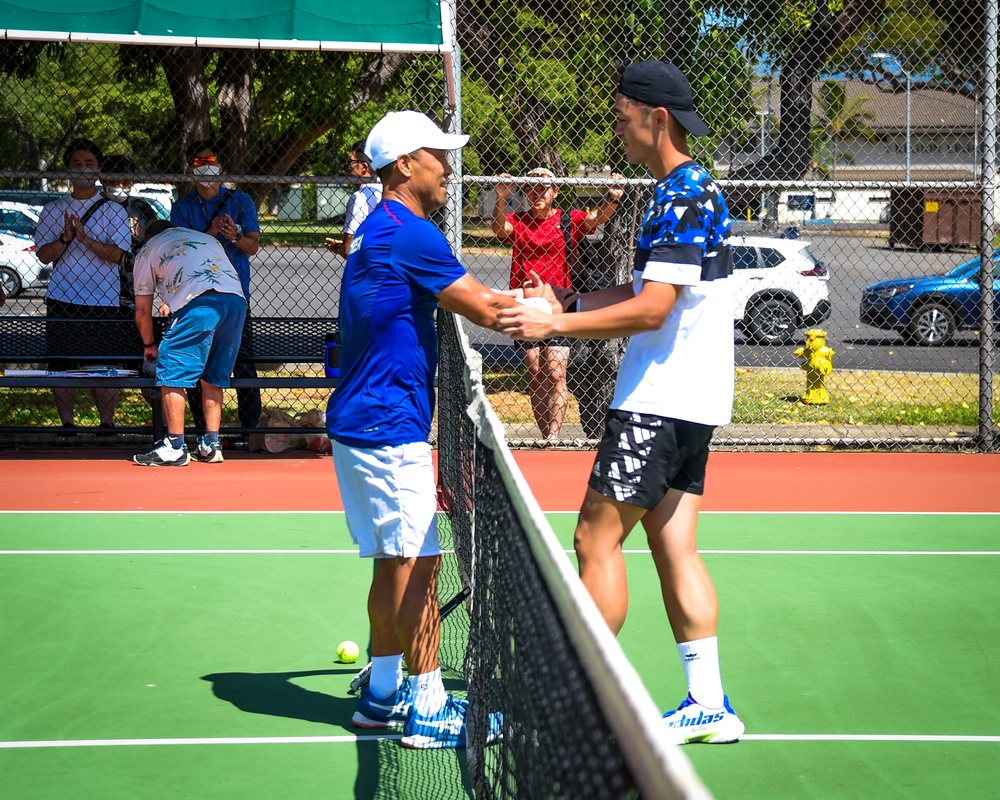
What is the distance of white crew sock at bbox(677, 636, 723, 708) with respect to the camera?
407 cm

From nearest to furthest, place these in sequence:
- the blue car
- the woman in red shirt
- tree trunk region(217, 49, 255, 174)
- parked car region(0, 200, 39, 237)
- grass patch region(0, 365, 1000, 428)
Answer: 1. the woman in red shirt
2. grass patch region(0, 365, 1000, 428)
3. tree trunk region(217, 49, 255, 174)
4. the blue car
5. parked car region(0, 200, 39, 237)

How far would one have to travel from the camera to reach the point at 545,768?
92.9 inches

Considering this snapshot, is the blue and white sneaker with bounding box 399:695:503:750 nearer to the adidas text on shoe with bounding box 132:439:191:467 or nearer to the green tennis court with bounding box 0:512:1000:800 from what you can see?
the green tennis court with bounding box 0:512:1000:800

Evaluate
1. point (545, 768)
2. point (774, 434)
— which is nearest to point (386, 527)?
point (545, 768)

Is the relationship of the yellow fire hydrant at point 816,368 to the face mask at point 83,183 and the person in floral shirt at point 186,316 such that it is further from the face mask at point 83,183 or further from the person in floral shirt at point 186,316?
the face mask at point 83,183

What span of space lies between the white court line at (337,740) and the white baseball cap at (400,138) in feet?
6.35

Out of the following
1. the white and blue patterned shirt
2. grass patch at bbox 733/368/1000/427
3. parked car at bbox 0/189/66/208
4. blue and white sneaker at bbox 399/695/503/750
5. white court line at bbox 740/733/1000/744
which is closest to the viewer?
the white and blue patterned shirt

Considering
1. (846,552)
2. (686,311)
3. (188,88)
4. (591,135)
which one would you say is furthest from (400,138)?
(188,88)

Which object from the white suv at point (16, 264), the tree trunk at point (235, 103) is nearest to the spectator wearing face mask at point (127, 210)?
the tree trunk at point (235, 103)

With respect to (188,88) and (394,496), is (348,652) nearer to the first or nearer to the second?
(394,496)

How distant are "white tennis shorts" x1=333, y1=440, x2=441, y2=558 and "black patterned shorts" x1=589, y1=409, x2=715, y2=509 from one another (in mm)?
562

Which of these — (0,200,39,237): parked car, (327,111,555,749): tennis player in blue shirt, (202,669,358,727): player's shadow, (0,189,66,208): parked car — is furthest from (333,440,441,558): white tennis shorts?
(0,200,39,237): parked car

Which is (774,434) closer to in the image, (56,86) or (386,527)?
(386,527)

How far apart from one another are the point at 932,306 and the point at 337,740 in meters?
16.1
